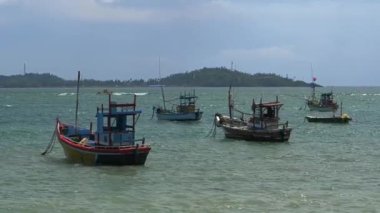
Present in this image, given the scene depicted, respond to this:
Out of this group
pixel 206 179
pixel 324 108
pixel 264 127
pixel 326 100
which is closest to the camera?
pixel 206 179

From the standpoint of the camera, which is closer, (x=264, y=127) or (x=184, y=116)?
(x=264, y=127)

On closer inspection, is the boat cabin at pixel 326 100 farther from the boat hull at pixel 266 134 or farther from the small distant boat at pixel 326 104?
the boat hull at pixel 266 134

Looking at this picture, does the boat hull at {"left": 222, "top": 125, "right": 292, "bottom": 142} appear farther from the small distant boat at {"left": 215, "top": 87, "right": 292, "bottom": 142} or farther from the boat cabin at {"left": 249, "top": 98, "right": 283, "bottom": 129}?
the boat cabin at {"left": 249, "top": 98, "right": 283, "bottom": 129}

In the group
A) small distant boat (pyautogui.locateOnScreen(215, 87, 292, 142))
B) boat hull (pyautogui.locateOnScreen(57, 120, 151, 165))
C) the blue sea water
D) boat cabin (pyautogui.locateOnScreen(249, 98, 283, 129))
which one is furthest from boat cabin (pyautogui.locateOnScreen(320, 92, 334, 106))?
boat hull (pyautogui.locateOnScreen(57, 120, 151, 165))

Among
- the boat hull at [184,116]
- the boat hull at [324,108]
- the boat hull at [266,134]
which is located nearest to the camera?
the boat hull at [266,134]

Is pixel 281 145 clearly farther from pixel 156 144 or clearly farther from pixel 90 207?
pixel 90 207

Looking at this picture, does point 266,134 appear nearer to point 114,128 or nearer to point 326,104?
point 114,128

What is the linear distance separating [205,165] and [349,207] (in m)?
12.4

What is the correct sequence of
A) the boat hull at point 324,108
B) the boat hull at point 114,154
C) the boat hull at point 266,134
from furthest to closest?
1. the boat hull at point 324,108
2. the boat hull at point 266,134
3. the boat hull at point 114,154

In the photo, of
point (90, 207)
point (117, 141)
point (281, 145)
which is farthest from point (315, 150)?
Answer: point (90, 207)

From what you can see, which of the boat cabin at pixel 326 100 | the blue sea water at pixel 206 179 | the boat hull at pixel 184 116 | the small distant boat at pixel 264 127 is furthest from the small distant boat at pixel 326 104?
the blue sea water at pixel 206 179

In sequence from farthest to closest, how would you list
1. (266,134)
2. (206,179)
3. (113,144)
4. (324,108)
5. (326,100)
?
(324,108), (326,100), (266,134), (113,144), (206,179)

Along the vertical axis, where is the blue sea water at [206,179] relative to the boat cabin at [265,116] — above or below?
below

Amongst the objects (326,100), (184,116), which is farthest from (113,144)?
(326,100)
